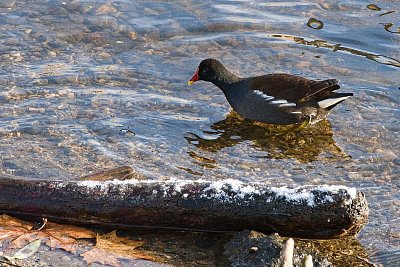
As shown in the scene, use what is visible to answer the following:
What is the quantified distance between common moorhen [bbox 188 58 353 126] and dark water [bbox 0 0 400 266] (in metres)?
0.16

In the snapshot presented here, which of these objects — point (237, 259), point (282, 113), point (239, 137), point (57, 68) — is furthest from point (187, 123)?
point (237, 259)

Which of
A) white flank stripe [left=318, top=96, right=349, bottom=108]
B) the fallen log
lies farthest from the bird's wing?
the fallen log

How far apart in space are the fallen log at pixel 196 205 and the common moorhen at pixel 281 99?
3273 mm

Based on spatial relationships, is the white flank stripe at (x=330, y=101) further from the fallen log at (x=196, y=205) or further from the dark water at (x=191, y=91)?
the fallen log at (x=196, y=205)

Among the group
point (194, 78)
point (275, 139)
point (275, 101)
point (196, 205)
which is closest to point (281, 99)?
point (275, 101)

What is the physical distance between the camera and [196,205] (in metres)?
5.17

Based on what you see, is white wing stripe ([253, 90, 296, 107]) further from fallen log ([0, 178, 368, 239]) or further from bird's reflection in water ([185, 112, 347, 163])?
fallen log ([0, 178, 368, 239])

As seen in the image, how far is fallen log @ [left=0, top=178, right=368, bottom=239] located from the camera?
5.01 m

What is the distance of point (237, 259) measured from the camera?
5062 millimetres

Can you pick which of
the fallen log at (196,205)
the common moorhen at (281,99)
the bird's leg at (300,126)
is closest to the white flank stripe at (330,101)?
the common moorhen at (281,99)

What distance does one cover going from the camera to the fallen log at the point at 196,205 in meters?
5.01

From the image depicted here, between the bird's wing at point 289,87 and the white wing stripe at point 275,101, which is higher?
the bird's wing at point 289,87

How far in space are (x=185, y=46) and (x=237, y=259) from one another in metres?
5.15

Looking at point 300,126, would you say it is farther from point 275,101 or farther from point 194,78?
point 194,78
